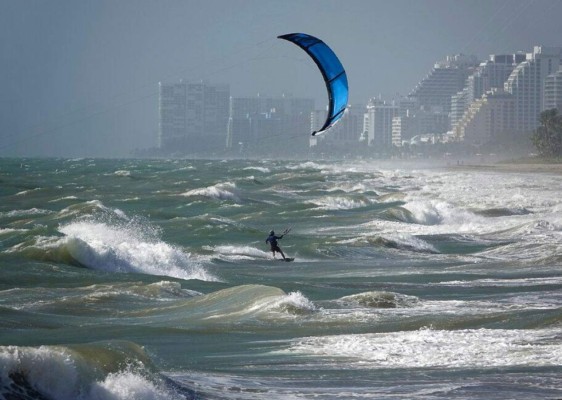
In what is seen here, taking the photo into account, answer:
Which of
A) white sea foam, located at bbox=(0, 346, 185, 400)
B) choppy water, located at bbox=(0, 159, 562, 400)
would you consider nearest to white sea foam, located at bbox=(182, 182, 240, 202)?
choppy water, located at bbox=(0, 159, 562, 400)

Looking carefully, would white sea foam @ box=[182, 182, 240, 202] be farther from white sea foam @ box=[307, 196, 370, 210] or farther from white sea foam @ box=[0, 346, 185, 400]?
white sea foam @ box=[0, 346, 185, 400]

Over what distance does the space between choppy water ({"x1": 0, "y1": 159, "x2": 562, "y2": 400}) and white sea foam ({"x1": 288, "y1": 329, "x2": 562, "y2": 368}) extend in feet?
0.09

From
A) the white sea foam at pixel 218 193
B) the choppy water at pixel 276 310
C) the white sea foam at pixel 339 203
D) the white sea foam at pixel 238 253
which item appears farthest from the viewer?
the white sea foam at pixel 218 193

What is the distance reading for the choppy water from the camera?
448 inches

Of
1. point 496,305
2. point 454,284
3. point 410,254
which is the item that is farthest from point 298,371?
point 410,254

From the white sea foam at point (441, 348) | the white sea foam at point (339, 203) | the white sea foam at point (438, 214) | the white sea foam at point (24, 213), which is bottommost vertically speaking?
the white sea foam at point (339, 203)

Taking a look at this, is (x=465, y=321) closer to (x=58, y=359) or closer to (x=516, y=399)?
(x=516, y=399)

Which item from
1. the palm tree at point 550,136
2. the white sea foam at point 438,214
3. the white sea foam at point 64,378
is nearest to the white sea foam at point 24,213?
the white sea foam at point 438,214

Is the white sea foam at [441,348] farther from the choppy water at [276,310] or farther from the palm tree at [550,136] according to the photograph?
the palm tree at [550,136]

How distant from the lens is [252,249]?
93.7 ft

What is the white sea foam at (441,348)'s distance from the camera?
1273 cm

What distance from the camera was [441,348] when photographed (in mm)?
13609

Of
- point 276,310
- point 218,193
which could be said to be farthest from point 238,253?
point 218,193

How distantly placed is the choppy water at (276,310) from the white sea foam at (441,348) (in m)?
0.03
